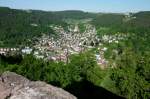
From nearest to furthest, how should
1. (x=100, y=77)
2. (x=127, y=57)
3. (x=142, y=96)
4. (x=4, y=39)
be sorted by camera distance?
(x=142, y=96), (x=100, y=77), (x=127, y=57), (x=4, y=39)

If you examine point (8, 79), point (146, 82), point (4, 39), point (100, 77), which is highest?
point (8, 79)

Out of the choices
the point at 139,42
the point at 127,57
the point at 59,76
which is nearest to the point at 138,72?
the point at 59,76

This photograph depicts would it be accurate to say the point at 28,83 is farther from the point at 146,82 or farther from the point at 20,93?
the point at 146,82

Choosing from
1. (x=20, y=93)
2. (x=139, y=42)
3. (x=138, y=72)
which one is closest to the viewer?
(x=20, y=93)

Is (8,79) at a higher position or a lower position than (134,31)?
higher

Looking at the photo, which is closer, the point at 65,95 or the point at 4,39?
the point at 65,95

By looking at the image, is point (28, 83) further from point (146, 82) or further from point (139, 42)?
point (139, 42)

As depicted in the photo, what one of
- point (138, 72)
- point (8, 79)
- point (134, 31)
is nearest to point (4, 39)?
point (134, 31)
